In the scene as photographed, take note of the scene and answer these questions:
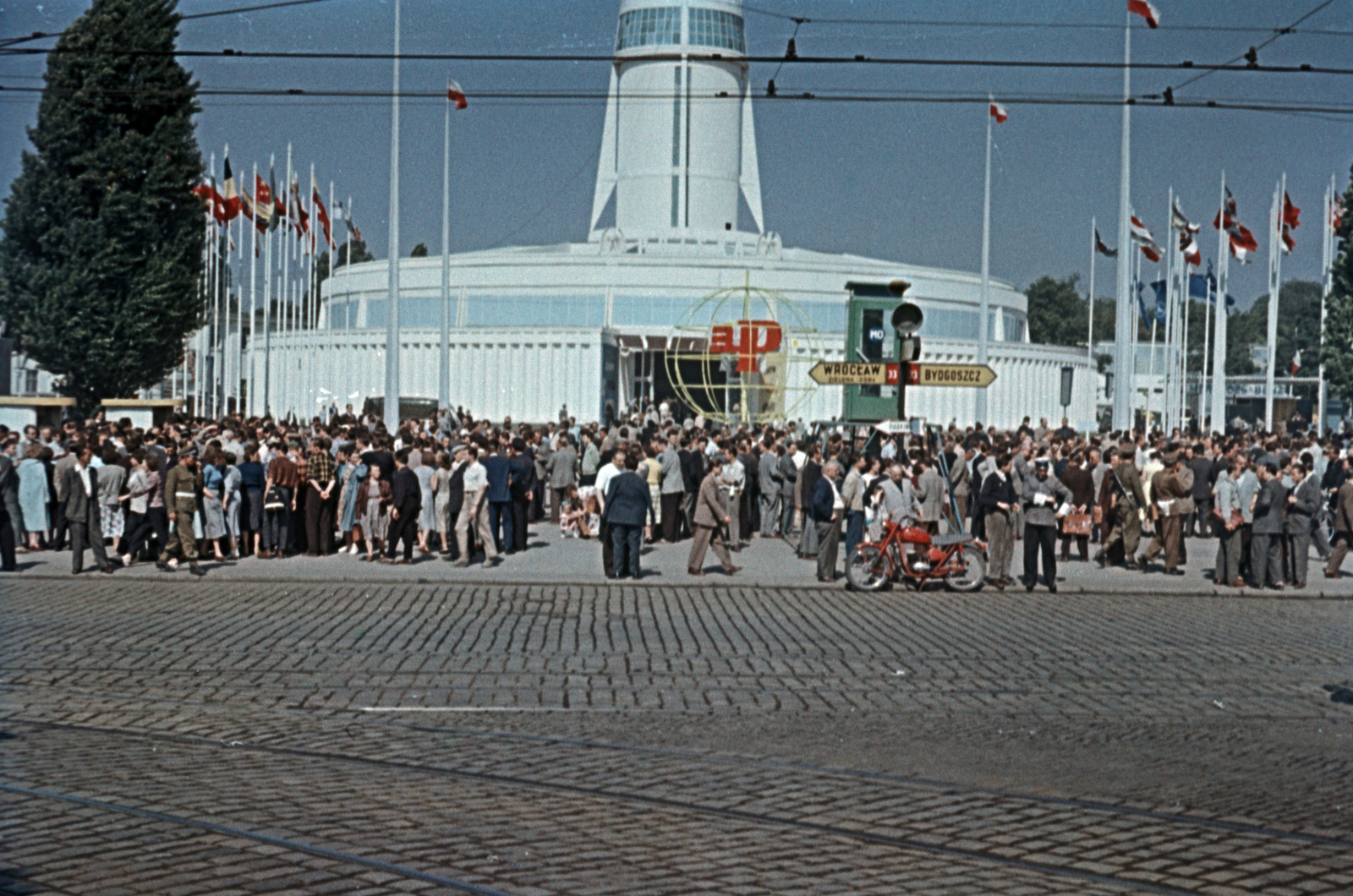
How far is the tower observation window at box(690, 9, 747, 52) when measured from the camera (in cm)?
8562

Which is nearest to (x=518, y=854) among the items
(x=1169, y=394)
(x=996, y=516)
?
(x=996, y=516)

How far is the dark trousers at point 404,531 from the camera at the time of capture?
819 inches

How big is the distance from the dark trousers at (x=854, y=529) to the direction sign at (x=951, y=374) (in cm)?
239

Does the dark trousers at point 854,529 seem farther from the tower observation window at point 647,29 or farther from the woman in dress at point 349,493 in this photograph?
the tower observation window at point 647,29

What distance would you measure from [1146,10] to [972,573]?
506 inches

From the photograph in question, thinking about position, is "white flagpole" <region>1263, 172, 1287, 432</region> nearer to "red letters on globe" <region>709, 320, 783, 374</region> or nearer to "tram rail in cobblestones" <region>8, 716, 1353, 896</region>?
"red letters on globe" <region>709, 320, 783, 374</region>

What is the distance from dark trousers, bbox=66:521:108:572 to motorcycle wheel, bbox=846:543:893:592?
31.3 feet

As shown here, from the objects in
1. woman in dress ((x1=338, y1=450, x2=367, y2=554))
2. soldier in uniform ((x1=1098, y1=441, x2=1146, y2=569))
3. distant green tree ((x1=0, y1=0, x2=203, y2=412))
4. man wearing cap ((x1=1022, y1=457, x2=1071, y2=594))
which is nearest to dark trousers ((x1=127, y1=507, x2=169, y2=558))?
woman in dress ((x1=338, y1=450, x2=367, y2=554))

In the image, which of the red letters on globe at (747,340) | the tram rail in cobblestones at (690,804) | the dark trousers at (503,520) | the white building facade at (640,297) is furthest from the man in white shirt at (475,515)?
the white building facade at (640,297)

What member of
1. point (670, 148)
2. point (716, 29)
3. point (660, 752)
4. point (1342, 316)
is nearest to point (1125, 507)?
point (660, 752)

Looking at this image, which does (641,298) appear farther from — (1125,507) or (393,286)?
(1125,507)

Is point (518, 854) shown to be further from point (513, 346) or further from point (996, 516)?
point (513, 346)

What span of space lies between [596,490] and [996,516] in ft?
24.9

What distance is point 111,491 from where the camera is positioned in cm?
2011
